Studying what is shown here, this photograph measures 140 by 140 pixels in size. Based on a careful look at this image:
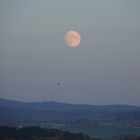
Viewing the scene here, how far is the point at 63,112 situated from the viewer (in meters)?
36.3

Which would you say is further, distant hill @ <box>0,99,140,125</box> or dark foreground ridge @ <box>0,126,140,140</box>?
distant hill @ <box>0,99,140,125</box>

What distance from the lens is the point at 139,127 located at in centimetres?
2903

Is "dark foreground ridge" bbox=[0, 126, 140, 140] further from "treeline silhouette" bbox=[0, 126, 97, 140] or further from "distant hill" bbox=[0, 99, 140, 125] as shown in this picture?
"distant hill" bbox=[0, 99, 140, 125]

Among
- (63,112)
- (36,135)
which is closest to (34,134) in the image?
(36,135)

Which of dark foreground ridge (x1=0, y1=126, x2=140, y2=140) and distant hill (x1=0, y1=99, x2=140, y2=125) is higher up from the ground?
distant hill (x1=0, y1=99, x2=140, y2=125)

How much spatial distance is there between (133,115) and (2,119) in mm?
10563

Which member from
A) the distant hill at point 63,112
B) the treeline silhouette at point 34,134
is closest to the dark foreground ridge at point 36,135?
the treeline silhouette at point 34,134

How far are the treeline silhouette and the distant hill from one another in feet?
21.1

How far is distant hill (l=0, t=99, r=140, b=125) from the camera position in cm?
3199

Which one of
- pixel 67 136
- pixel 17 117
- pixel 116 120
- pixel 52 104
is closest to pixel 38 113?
pixel 52 104

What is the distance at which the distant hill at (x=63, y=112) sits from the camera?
105 ft

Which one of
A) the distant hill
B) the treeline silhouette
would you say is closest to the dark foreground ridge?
the treeline silhouette

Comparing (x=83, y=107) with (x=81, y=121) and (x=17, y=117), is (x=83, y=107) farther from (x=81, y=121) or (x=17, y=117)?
(x=17, y=117)

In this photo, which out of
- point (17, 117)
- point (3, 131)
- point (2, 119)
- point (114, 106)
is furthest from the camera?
point (114, 106)
